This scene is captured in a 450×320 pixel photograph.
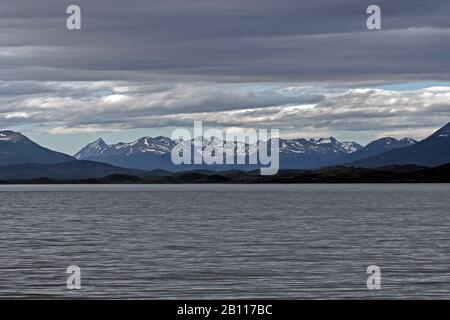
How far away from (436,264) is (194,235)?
42.9 metres

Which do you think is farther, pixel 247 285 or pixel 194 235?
pixel 194 235

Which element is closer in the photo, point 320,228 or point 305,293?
point 305,293

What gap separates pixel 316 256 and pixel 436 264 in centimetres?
1090

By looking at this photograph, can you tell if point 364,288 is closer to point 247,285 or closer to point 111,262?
point 247,285

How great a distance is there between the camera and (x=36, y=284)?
5231 cm

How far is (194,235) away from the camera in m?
104
